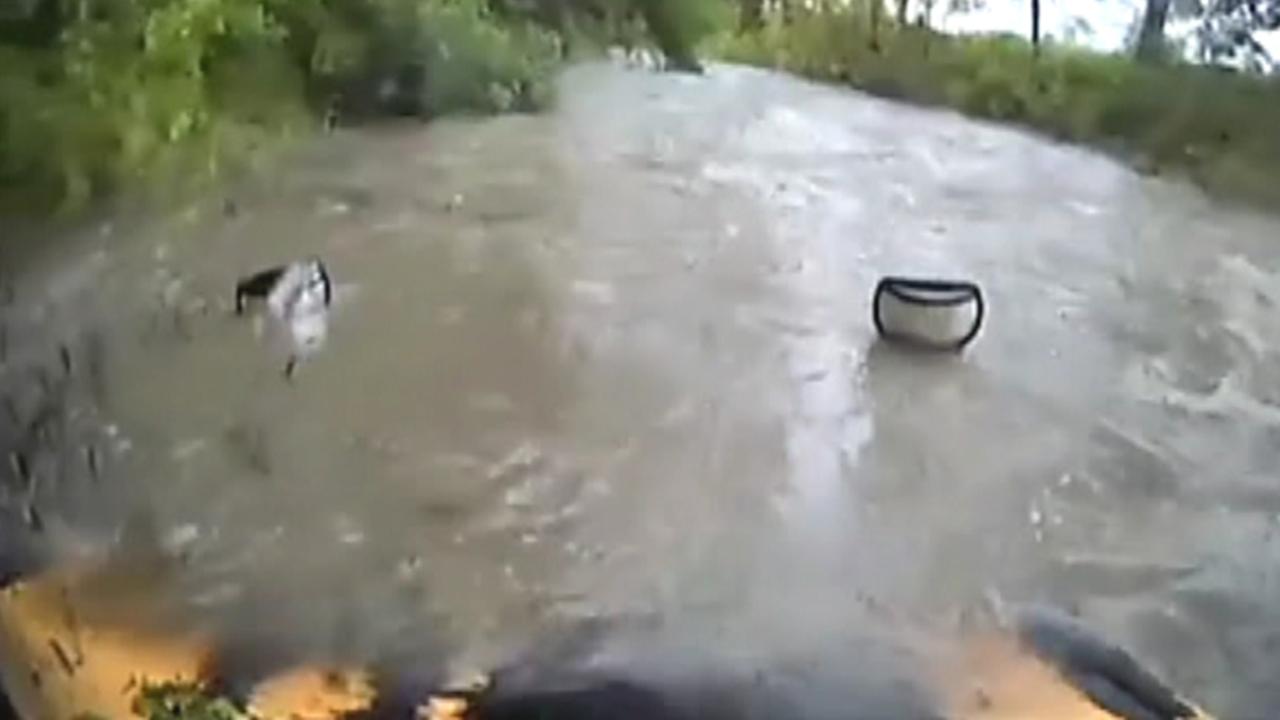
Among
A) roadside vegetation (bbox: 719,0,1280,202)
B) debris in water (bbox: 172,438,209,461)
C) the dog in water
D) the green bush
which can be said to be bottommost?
the green bush

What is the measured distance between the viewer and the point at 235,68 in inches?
48.3

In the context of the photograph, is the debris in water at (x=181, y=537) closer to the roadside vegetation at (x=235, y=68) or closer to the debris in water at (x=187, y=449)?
the debris in water at (x=187, y=449)

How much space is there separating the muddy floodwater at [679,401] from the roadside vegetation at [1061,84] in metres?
0.02

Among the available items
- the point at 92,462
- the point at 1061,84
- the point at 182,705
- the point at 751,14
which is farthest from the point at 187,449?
the point at 1061,84

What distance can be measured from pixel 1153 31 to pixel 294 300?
1.84 feet

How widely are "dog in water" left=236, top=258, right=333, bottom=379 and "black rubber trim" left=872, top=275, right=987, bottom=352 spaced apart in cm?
35

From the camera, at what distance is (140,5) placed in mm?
1223

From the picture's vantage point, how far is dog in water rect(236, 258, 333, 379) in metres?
1.18

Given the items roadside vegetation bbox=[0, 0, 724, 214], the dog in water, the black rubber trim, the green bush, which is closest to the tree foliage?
the black rubber trim

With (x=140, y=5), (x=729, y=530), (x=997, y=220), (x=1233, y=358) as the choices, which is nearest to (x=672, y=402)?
(x=729, y=530)

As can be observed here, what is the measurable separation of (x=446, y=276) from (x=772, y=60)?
253 mm

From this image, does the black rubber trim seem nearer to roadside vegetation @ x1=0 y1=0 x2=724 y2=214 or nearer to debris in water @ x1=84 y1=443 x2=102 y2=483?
roadside vegetation @ x1=0 y1=0 x2=724 y2=214

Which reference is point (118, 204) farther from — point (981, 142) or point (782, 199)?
point (981, 142)

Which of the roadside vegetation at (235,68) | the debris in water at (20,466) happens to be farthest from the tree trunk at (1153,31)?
the debris in water at (20,466)
